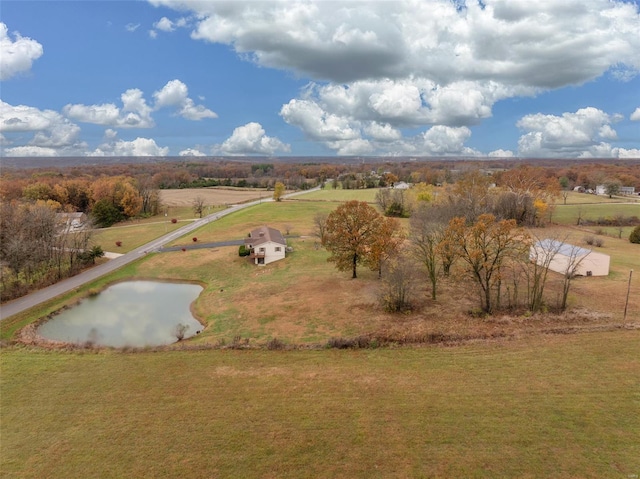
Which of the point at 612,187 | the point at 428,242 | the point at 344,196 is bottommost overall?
the point at 428,242

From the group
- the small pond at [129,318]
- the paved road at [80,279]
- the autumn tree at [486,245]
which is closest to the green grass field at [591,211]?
the autumn tree at [486,245]

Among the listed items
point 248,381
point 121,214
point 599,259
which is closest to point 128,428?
point 248,381

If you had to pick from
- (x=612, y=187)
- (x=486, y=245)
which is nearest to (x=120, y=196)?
(x=486, y=245)

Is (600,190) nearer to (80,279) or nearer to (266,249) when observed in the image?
(266,249)

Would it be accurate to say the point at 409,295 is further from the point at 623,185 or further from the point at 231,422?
the point at 623,185

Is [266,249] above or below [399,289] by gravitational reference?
below

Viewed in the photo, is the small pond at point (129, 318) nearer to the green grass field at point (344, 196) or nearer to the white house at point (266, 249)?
the white house at point (266, 249)

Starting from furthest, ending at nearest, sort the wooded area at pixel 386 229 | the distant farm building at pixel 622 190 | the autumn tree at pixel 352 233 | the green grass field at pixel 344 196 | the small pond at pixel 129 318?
the distant farm building at pixel 622 190
the green grass field at pixel 344 196
the autumn tree at pixel 352 233
the wooded area at pixel 386 229
the small pond at pixel 129 318
